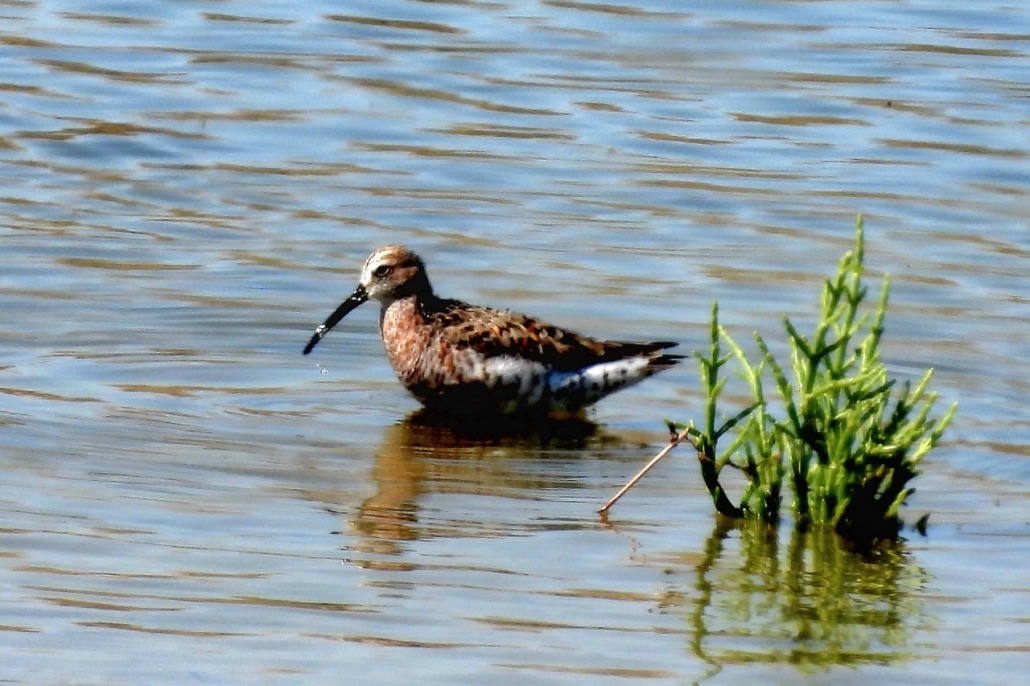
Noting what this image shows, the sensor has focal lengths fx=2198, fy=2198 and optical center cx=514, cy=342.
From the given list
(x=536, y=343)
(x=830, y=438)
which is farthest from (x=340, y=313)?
(x=830, y=438)

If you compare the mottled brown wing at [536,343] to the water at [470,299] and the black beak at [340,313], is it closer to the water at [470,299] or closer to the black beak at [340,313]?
the water at [470,299]

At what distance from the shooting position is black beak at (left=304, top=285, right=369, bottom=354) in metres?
11.3

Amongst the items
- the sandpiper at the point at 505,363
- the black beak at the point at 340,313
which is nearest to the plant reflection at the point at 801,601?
the sandpiper at the point at 505,363

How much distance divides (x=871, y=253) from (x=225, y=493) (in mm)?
6084

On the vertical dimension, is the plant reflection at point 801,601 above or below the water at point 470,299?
below

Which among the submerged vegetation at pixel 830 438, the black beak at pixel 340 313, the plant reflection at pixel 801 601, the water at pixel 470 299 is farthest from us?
the black beak at pixel 340 313

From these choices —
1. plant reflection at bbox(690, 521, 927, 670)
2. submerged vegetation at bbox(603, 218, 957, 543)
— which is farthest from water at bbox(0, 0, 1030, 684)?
submerged vegetation at bbox(603, 218, 957, 543)

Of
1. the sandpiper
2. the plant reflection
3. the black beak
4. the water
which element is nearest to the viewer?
the plant reflection

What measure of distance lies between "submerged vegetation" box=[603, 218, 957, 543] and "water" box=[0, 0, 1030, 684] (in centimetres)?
17

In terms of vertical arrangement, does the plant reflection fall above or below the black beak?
below

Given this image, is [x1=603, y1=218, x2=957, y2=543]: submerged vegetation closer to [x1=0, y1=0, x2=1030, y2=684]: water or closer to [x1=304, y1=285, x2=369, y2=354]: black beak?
[x1=0, y1=0, x2=1030, y2=684]: water

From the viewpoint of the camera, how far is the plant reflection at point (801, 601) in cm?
675

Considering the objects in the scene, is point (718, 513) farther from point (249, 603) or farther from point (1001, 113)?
point (1001, 113)

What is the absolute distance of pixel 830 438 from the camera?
26.3 feet
